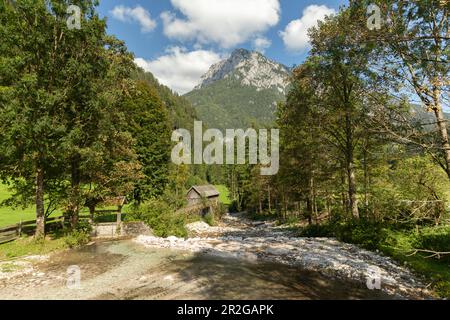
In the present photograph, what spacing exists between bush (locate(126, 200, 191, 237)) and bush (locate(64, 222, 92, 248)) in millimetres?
3320

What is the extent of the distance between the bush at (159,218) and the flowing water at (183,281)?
20.5ft

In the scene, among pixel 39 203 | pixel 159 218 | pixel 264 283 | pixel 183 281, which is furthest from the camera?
pixel 159 218

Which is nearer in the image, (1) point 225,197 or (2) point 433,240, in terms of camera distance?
(2) point 433,240

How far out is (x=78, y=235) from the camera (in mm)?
16875

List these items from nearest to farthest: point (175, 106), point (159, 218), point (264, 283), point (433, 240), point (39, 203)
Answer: point (264, 283) < point (433, 240) < point (39, 203) < point (159, 218) < point (175, 106)

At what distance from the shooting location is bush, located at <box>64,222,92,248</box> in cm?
1619

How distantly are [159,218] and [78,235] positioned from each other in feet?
17.6

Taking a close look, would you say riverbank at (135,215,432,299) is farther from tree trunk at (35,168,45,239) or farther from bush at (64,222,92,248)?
tree trunk at (35,168,45,239)

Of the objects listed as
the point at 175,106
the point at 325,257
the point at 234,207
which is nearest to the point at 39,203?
the point at 325,257

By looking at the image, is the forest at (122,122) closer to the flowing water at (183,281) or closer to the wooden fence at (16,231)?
the wooden fence at (16,231)

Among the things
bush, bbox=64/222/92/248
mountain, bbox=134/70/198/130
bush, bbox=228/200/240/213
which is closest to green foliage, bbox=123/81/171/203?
bush, bbox=64/222/92/248

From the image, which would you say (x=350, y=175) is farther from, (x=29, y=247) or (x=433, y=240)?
(x=29, y=247)

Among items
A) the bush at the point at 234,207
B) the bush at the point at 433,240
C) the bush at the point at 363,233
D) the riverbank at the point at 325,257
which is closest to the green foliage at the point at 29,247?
the riverbank at the point at 325,257
